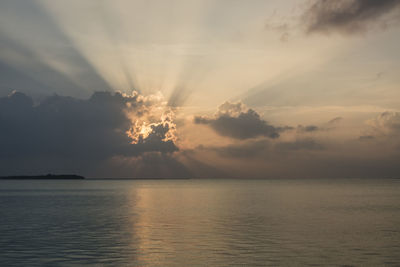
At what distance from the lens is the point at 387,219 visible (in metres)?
64.6

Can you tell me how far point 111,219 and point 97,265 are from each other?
3444 cm

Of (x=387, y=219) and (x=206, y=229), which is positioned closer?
(x=206, y=229)

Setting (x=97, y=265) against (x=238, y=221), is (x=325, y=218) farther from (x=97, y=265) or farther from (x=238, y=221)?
(x=97, y=265)

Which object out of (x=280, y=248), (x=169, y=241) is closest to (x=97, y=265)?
(x=169, y=241)

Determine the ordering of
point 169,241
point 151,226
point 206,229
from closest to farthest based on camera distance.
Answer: point 169,241 → point 206,229 → point 151,226

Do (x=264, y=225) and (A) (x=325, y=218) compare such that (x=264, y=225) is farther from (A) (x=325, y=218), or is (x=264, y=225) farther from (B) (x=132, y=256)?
(B) (x=132, y=256)

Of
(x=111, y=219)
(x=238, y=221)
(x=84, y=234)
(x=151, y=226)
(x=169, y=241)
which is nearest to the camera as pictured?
(x=169, y=241)

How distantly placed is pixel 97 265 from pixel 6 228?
91.3 ft

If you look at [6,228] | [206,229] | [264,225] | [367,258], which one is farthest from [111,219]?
[367,258]

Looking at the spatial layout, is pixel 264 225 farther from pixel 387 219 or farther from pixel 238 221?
pixel 387 219

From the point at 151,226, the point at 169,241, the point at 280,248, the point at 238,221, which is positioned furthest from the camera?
the point at 238,221

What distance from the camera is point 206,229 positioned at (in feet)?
167

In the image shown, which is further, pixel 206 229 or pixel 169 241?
pixel 206 229

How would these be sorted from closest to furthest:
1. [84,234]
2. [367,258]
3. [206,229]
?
[367,258] → [84,234] → [206,229]
